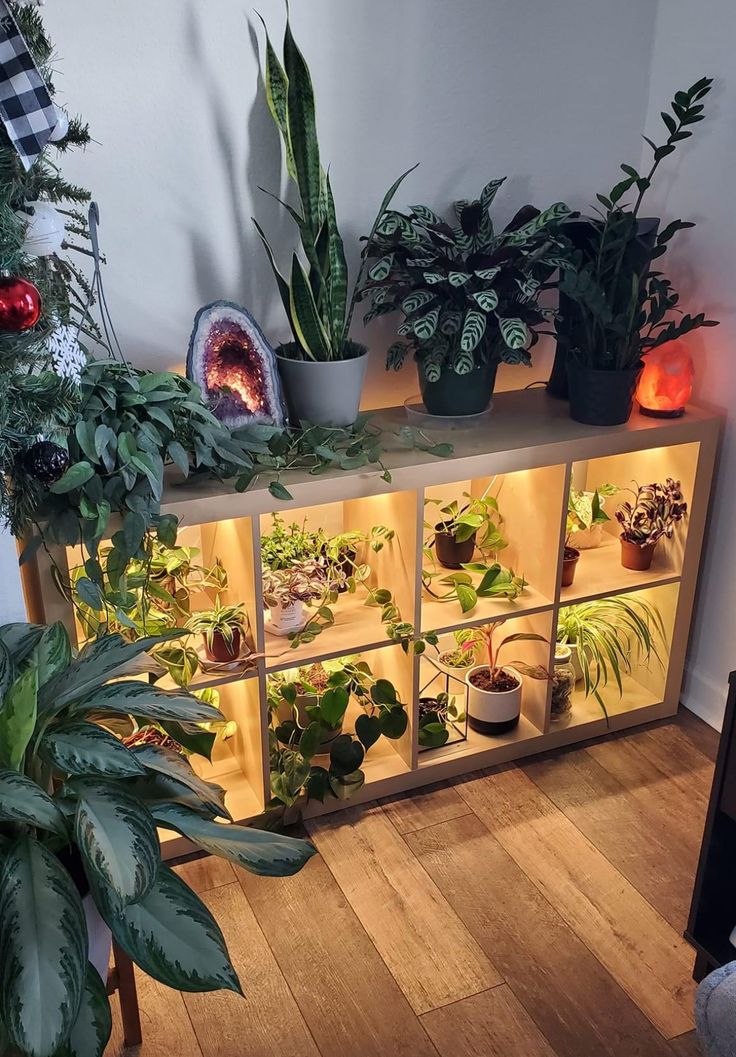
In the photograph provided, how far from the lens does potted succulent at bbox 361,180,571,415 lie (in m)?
1.90

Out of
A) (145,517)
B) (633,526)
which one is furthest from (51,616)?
(633,526)

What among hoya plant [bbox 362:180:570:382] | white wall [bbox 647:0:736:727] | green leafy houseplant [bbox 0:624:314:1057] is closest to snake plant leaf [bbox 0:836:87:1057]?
green leafy houseplant [bbox 0:624:314:1057]

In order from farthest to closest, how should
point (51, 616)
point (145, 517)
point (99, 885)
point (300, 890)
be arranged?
point (300, 890) < point (51, 616) < point (145, 517) < point (99, 885)

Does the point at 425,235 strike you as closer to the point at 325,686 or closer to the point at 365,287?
the point at 365,287

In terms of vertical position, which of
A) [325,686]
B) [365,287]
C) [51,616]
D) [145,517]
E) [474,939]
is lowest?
[474,939]

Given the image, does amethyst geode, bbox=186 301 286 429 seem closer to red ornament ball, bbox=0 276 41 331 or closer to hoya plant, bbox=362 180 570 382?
hoya plant, bbox=362 180 570 382

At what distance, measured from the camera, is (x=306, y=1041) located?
5.22 ft

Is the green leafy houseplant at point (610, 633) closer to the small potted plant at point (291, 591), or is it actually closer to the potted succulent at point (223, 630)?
the small potted plant at point (291, 591)

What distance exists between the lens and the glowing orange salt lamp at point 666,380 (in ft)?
6.93

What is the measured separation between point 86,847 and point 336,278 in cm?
119

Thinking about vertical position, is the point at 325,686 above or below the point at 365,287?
below

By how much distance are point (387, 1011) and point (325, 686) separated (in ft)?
2.25

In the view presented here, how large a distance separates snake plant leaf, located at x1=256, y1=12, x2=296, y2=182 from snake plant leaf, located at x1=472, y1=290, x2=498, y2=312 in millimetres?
439

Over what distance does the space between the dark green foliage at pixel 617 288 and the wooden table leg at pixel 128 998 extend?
146 cm
